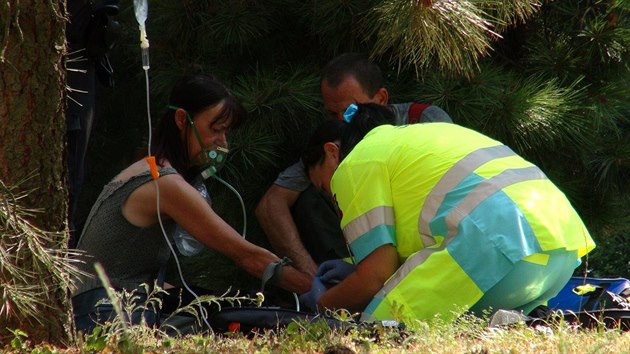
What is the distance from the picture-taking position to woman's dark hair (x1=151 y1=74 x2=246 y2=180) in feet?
12.3

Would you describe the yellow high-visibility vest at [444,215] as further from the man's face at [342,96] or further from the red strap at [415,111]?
the man's face at [342,96]

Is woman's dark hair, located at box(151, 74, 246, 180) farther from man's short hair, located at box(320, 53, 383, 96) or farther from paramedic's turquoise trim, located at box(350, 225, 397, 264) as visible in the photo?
paramedic's turquoise trim, located at box(350, 225, 397, 264)

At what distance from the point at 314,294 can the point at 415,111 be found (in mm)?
947

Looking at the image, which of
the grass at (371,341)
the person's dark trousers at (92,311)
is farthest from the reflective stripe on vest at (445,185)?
the person's dark trousers at (92,311)

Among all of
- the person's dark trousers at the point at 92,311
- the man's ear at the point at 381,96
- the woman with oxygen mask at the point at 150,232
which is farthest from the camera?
the man's ear at the point at 381,96

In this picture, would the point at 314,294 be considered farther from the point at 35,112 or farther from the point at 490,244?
the point at 35,112

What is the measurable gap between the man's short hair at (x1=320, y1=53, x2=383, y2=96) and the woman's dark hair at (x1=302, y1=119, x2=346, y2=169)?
27cm

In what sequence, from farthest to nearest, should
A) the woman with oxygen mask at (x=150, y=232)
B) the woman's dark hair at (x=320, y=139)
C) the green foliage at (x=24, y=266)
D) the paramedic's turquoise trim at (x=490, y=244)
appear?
Result: the woman's dark hair at (x=320, y=139), the woman with oxygen mask at (x=150, y=232), the paramedic's turquoise trim at (x=490, y=244), the green foliage at (x=24, y=266)

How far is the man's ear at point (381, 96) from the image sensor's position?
13.6 ft

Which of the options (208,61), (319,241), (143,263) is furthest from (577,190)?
(143,263)

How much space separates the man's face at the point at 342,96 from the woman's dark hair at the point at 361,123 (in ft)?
1.84

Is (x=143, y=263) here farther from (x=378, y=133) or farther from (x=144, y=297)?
(x=378, y=133)

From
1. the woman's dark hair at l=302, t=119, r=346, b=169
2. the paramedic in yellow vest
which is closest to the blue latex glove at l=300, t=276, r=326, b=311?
the paramedic in yellow vest

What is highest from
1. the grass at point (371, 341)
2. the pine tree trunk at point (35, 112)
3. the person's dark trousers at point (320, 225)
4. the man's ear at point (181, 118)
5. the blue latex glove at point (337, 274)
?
the pine tree trunk at point (35, 112)
